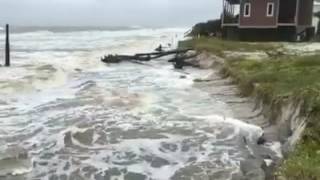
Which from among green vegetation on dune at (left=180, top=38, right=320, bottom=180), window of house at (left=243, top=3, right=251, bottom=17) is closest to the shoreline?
green vegetation on dune at (left=180, top=38, right=320, bottom=180)

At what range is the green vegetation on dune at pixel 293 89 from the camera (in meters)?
9.48

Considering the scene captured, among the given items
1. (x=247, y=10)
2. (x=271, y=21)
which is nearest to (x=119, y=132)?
(x=271, y=21)

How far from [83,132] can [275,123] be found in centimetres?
569

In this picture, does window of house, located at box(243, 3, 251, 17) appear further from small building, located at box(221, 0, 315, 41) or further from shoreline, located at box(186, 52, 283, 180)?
shoreline, located at box(186, 52, 283, 180)

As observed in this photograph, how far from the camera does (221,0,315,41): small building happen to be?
4582cm

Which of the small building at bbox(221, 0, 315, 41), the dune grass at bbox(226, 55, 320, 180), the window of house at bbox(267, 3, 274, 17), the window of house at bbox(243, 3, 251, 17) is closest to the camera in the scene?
the dune grass at bbox(226, 55, 320, 180)

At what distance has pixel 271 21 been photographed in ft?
151

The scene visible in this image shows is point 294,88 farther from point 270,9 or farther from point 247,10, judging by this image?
point 247,10

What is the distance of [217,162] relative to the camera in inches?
503

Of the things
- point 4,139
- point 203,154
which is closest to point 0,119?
point 4,139

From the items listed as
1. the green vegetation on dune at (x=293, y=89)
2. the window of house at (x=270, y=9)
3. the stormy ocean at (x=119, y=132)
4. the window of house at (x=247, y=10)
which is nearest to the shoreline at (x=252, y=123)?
the stormy ocean at (x=119, y=132)

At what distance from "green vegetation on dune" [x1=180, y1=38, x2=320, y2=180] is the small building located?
17695 millimetres

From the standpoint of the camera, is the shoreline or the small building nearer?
the shoreline

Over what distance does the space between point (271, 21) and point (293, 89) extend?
99.3 ft
